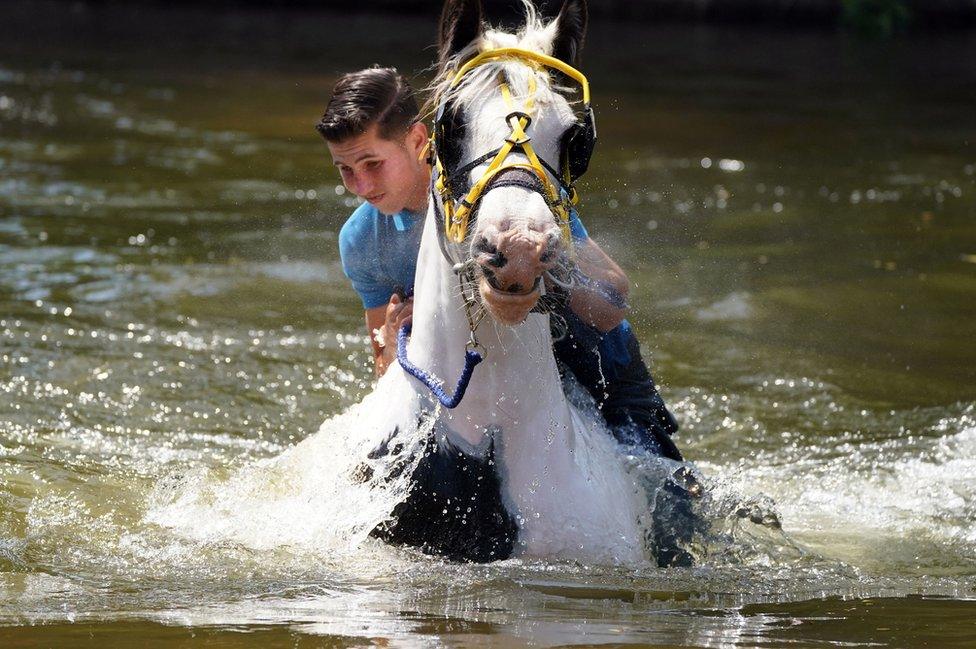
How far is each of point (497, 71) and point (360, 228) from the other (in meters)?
1.25

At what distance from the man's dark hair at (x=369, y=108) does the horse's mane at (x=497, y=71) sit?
54cm

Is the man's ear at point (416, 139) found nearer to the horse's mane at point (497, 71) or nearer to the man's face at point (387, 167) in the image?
the man's face at point (387, 167)

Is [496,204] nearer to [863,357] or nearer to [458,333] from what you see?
[458,333]

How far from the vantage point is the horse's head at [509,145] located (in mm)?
2943

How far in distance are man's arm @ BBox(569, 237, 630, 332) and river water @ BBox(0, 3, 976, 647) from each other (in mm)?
696

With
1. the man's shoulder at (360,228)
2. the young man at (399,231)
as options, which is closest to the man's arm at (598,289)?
the young man at (399,231)

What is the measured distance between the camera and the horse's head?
9.66 ft

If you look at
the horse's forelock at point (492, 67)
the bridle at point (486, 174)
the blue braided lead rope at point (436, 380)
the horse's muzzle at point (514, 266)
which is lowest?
the blue braided lead rope at point (436, 380)

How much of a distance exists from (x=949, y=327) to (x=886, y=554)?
124 inches

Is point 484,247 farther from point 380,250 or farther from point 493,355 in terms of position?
point 380,250

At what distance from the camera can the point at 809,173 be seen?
A: 11.5m

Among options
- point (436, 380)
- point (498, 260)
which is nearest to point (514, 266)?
point (498, 260)

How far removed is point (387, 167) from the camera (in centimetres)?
415

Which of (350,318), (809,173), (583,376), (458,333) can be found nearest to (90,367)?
(350,318)
